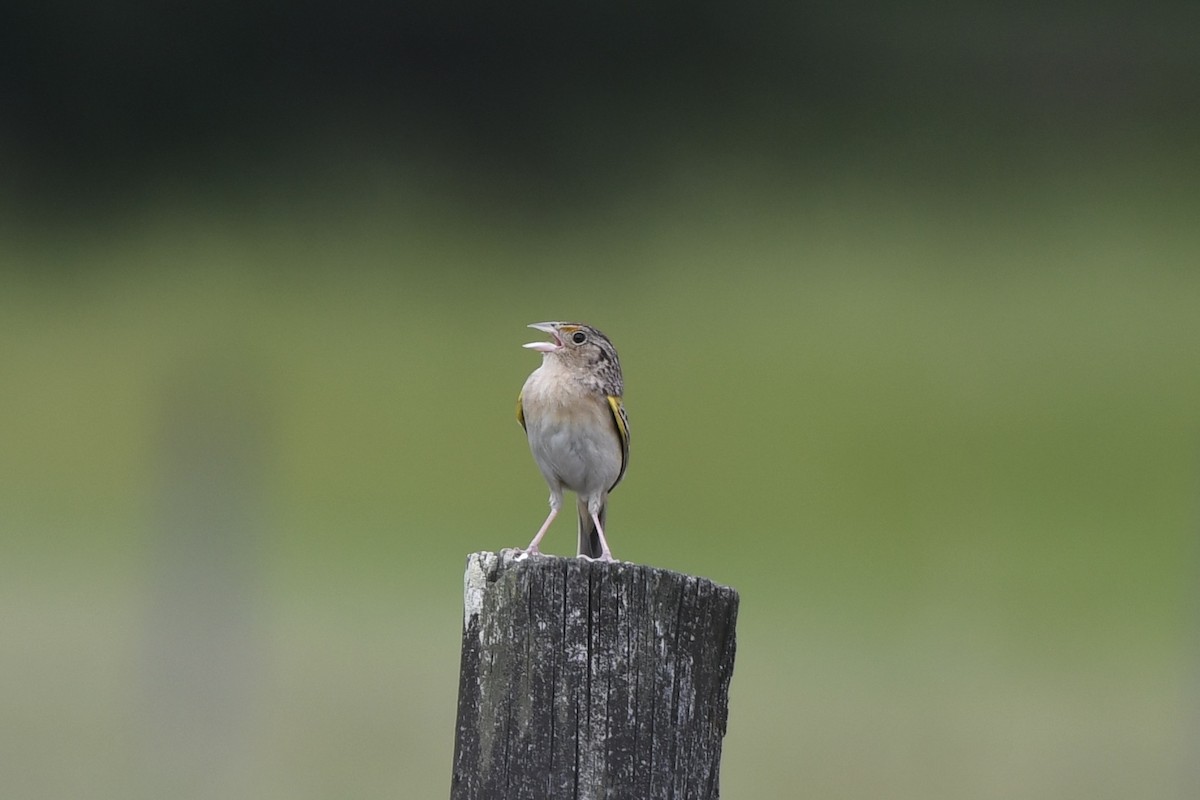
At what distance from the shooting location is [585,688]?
7.32 ft

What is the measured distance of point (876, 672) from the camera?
625 centimetres

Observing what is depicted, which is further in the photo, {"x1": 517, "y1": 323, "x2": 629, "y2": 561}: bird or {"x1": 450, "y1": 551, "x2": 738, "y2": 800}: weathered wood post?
{"x1": 517, "y1": 323, "x2": 629, "y2": 561}: bird

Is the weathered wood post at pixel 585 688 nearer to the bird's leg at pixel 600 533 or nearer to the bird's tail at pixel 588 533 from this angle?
the bird's leg at pixel 600 533

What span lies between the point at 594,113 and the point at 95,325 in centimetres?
245

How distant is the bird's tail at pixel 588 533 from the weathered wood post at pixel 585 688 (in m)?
1.83

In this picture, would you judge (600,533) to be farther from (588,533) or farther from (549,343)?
(549,343)

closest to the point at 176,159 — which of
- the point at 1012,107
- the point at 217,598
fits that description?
the point at 217,598

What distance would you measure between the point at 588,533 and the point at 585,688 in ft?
6.74

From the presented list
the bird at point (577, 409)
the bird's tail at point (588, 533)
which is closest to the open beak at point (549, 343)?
the bird at point (577, 409)

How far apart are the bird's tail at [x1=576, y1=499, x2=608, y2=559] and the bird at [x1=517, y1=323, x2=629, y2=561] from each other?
5.7 inches

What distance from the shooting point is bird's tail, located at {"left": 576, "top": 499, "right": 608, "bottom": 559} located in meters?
4.17

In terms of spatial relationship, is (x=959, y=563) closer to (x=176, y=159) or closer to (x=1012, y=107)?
(x=1012, y=107)

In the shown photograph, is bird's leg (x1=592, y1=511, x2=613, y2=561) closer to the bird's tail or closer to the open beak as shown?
the bird's tail

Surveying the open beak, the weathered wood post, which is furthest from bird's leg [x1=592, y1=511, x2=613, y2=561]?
the weathered wood post
